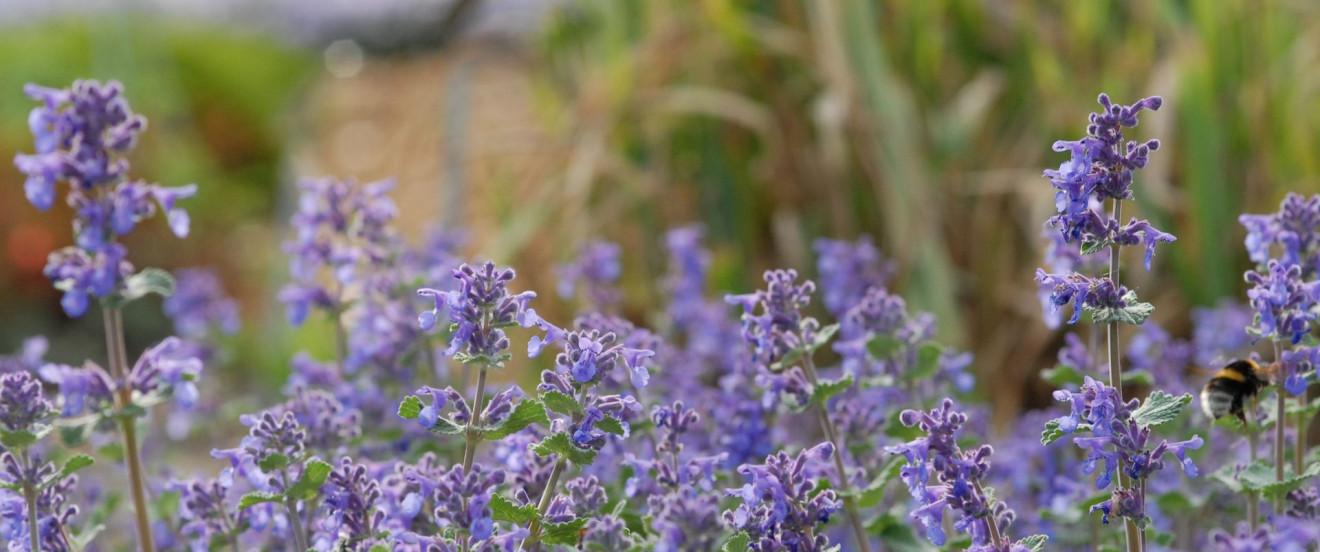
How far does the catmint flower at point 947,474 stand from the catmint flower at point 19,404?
1259mm

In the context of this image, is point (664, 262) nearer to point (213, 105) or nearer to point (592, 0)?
point (592, 0)

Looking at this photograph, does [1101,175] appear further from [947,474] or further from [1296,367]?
[1296,367]

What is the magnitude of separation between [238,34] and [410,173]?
6.50 meters

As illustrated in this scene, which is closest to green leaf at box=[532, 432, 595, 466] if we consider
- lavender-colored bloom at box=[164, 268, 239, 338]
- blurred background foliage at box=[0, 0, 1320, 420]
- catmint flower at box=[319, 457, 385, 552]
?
catmint flower at box=[319, 457, 385, 552]

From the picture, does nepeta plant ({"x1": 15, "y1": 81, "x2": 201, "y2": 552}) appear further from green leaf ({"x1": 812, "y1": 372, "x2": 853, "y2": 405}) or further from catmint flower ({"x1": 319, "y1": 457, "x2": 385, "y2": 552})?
green leaf ({"x1": 812, "y1": 372, "x2": 853, "y2": 405})

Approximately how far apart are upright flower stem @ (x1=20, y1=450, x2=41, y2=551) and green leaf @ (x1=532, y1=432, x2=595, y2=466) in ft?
2.69

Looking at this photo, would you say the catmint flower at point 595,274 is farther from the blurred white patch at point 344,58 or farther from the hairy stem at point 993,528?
the blurred white patch at point 344,58

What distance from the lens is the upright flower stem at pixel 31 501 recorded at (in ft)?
6.57

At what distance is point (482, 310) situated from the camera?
1776 mm

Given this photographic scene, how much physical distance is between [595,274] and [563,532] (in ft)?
5.26


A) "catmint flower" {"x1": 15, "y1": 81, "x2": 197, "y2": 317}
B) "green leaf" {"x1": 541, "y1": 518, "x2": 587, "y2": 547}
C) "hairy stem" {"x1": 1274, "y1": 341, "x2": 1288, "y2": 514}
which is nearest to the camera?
"green leaf" {"x1": 541, "y1": 518, "x2": 587, "y2": 547}

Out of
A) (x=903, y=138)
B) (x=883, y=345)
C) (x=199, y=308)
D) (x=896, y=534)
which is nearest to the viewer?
(x=896, y=534)

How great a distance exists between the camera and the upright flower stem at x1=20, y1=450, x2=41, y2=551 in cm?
200

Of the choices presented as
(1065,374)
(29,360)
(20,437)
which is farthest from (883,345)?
(29,360)
